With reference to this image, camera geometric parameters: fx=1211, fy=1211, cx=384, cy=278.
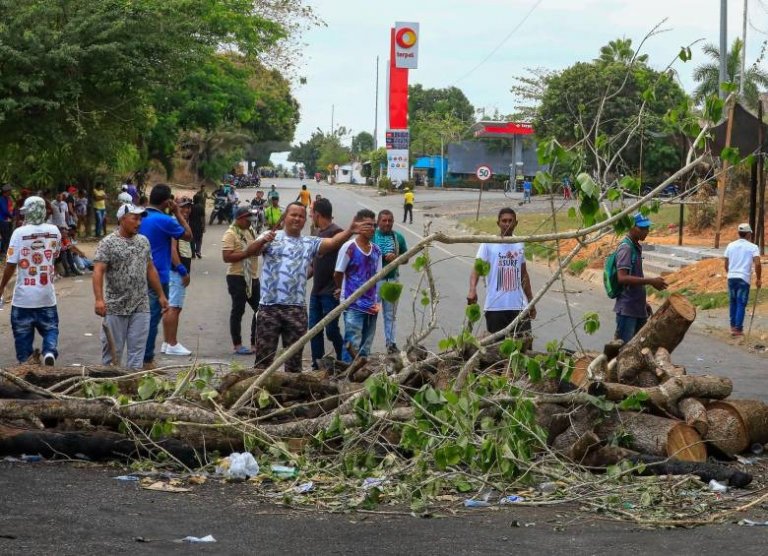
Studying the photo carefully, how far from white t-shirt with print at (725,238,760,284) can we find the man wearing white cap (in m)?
8.93

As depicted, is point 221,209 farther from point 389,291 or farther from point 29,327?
point 389,291

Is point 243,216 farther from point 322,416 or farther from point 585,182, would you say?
point 585,182

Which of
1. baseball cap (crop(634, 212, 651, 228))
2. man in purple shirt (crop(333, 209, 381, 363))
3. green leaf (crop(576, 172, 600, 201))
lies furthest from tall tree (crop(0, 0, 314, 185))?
green leaf (crop(576, 172, 600, 201))

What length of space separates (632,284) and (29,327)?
5.48 meters

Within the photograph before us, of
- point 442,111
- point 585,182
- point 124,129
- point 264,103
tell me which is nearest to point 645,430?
point 585,182

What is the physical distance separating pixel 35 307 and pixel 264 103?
36.3 m

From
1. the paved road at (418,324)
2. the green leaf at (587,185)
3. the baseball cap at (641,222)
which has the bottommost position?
the paved road at (418,324)

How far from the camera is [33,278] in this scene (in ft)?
35.8

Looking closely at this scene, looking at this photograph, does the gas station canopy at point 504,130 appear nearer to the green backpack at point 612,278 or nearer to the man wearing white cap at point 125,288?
the green backpack at point 612,278

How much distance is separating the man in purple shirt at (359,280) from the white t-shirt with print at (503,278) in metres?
1.03

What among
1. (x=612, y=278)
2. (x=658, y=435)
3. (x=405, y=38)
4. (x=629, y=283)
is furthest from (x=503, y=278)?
(x=405, y=38)

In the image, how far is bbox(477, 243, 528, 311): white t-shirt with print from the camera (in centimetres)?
1098

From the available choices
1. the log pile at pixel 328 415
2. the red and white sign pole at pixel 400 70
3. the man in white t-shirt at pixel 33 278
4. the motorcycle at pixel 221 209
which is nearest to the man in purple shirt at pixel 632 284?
the log pile at pixel 328 415

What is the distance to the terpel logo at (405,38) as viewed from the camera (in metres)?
82.4
